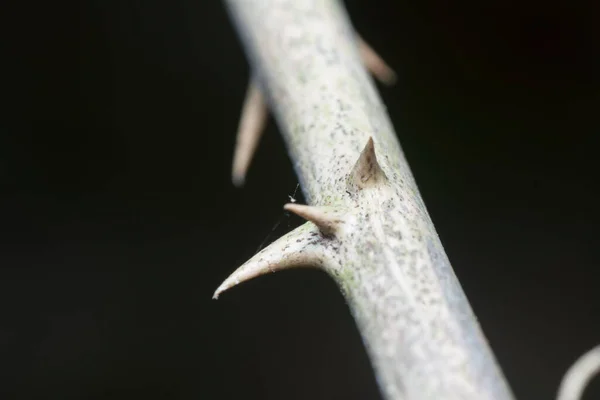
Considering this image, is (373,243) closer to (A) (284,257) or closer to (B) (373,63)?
(A) (284,257)

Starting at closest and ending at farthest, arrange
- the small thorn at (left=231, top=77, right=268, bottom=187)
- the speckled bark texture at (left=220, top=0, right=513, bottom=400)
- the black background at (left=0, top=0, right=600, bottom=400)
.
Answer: the speckled bark texture at (left=220, top=0, right=513, bottom=400) < the small thorn at (left=231, top=77, right=268, bottom=187) < the black background at (left=0, top=0, right=600, bottom=400)

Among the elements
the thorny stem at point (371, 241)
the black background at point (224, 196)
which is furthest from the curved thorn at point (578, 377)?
the black background at point (224, 196)

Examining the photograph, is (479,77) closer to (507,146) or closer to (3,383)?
(507,146)

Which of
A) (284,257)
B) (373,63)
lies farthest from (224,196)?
(284,257)

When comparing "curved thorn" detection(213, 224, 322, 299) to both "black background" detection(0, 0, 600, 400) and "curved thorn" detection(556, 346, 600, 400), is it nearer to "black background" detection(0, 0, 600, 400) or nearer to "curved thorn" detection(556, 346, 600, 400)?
"curved thorn" detection(556, 346, 600, 400)

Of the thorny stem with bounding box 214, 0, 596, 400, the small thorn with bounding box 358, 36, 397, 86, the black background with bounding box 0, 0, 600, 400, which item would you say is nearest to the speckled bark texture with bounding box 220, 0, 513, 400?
the thorny stem with bounding box 214, 0, 596, 400

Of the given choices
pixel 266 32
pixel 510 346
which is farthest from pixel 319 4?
pixel 510 346

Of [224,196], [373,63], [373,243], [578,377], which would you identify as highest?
[373,63]
